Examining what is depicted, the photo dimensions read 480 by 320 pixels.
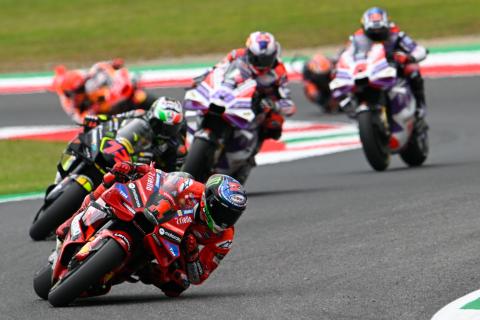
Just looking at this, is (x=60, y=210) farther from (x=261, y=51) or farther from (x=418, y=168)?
(x=418, y=168)

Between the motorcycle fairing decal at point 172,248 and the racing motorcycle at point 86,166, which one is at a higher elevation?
the motorcycle fairing decal at point 172,248

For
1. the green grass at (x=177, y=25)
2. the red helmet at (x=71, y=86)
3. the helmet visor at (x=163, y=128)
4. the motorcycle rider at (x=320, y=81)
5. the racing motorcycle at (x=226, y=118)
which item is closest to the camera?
the helmet visor at (x=163, y=128)

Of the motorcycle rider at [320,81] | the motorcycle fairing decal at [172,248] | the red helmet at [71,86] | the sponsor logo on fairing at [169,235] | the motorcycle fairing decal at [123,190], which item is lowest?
the motorcycle rider at [320,81]

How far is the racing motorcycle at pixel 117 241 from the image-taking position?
23.2ft

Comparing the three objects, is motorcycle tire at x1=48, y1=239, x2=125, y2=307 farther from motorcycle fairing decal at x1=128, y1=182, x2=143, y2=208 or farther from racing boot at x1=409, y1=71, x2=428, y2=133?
racing boot at x1=409, y1=71, x2=428, y2=133

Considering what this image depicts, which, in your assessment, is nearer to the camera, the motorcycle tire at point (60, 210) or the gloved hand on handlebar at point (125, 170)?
the gloved hand on handlebar at point (125, 170)

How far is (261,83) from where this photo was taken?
43.8ft

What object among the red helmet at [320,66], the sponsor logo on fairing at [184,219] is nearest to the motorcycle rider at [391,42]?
the red helmet at [320,66]

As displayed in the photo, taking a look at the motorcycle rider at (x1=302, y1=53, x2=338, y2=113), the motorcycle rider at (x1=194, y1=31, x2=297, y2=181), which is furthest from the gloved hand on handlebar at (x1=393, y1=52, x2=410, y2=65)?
the motorcycle rider at (x1=302, y1=53, x2=338, y2=113)

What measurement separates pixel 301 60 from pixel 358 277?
17323mm

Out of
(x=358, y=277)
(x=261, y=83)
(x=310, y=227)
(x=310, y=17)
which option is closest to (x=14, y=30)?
(x=310, y=17)

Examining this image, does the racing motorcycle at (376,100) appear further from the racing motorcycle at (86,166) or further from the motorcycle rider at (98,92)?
the racing motorcycle at (86,166)

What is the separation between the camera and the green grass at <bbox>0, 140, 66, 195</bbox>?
14.8m

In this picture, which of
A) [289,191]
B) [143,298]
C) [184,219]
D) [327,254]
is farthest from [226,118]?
[184,219]
